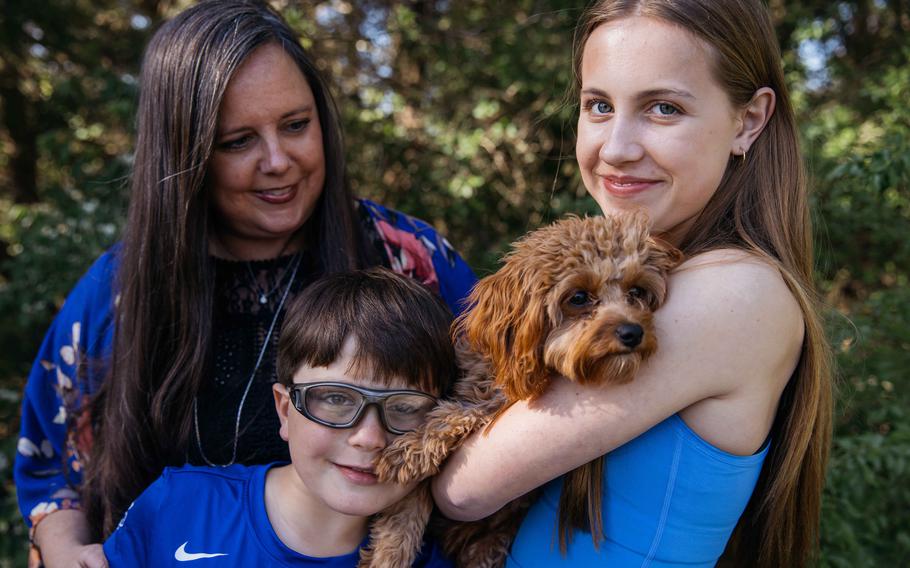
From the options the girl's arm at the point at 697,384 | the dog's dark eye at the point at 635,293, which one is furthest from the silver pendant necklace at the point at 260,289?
the dog's dark eye at the point at 635,293

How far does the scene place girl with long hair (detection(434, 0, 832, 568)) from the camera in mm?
2023

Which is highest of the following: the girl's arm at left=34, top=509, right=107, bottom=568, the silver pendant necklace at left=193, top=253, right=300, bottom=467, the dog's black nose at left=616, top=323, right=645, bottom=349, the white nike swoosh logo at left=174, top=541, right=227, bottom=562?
the dog's black nose at left=616, top=323, right=645, bottom=349

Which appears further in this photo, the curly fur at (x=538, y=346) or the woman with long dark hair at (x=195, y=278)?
the woman with long dark hair at (x=195, y=278)

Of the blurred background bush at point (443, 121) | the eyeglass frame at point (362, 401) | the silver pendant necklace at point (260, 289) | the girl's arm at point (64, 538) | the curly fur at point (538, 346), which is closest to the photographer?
the curly fur at point (538, 346)

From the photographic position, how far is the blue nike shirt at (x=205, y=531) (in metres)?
2.47

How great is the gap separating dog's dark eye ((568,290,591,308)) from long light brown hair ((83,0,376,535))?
1079 millimetres

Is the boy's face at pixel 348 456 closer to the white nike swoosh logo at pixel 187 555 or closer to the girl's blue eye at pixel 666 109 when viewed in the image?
the white nike swoosh logo at pixel 187 555

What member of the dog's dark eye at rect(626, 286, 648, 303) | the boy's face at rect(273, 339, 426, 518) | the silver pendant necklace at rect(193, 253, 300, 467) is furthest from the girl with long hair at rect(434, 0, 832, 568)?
the silver pendant necklace at rect(193, 253, 300, 467)

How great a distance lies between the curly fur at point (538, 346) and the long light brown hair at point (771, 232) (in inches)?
6.8

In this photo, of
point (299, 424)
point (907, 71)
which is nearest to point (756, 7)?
point (299, 424)

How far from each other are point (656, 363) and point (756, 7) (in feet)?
3.74

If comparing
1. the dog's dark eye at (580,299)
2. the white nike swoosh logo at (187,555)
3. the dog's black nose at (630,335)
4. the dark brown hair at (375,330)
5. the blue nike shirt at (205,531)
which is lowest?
the white nike swoosh logo at (187,555)

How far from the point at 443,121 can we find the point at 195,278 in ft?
11.0

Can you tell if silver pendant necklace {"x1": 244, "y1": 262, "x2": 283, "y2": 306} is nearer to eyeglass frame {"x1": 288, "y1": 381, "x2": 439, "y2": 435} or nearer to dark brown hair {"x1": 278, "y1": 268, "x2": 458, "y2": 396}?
dark brown hair {"x1": 278, "y1": 268, "x2": 458, "y2": 396}
